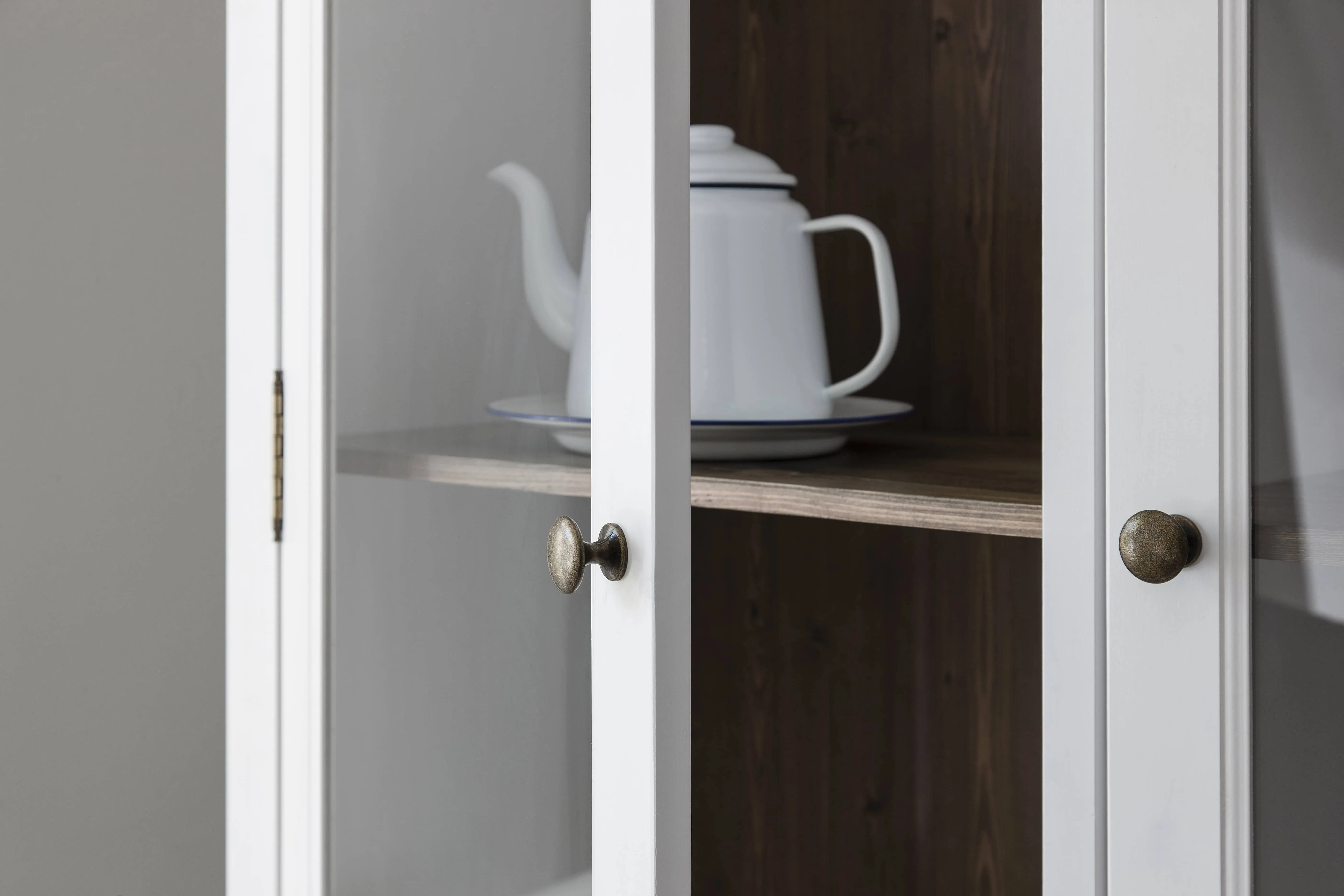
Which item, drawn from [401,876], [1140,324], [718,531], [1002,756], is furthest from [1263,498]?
[718,531]

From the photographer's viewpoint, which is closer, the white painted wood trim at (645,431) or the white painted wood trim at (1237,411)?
the white painted wood trim at (1237,411)

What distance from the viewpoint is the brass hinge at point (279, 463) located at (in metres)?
0.64

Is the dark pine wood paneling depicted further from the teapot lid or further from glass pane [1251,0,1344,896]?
glass pane [1251,0,1344,896]

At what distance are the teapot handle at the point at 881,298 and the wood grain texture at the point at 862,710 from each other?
0.24 meters

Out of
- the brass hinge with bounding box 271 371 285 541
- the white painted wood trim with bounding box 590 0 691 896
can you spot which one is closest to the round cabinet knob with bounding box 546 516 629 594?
the white painted wood trim with bounding box 590 0 691 896

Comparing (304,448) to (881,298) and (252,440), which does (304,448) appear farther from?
(881,298)

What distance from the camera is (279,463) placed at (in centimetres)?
64

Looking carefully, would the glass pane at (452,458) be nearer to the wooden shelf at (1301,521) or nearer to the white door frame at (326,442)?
the white door frame at (326,442)
